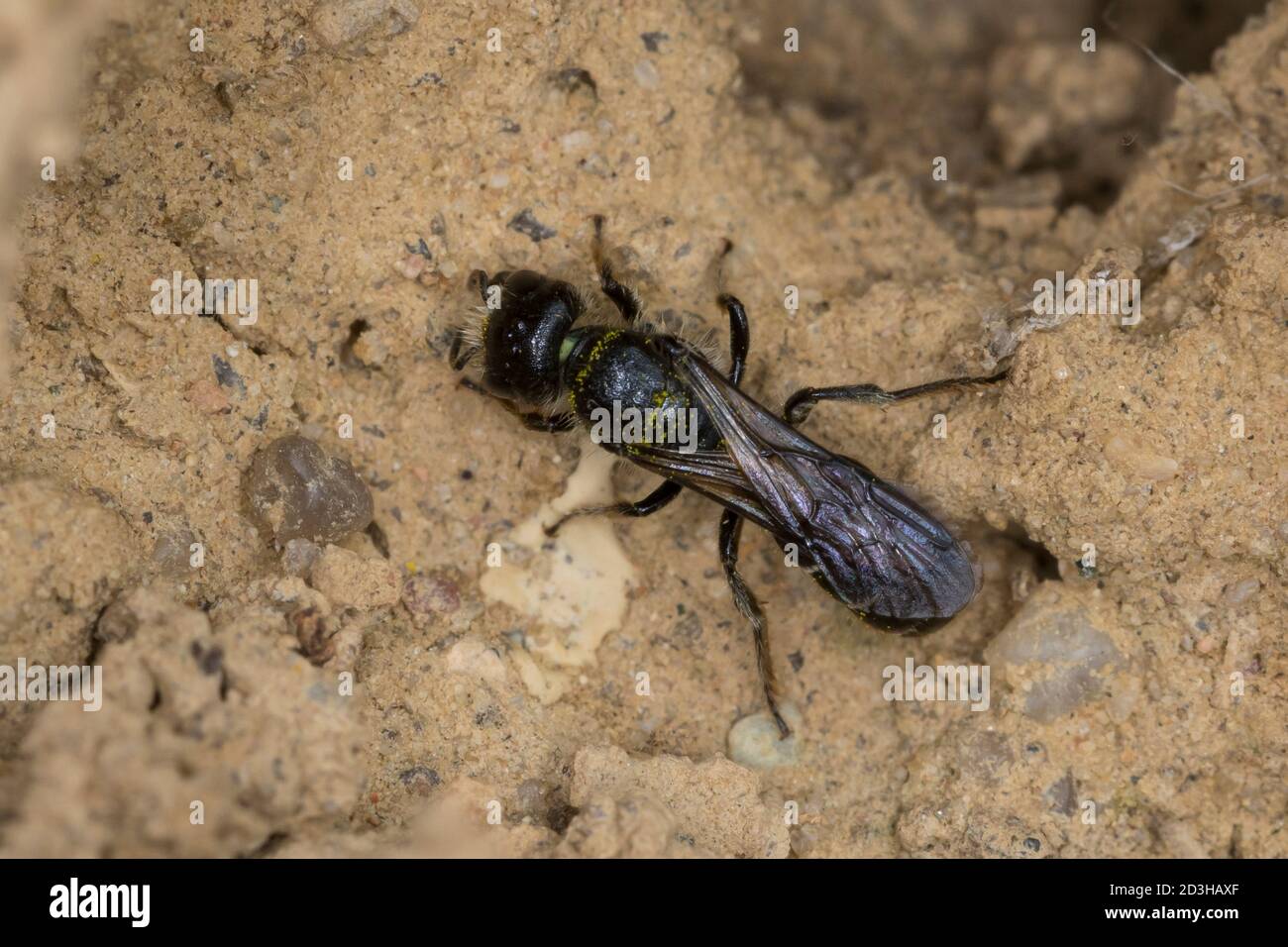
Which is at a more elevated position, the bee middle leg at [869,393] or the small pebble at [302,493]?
the bee middle leg at [869,393]

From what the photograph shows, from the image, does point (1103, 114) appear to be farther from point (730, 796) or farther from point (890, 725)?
point (730, 796)

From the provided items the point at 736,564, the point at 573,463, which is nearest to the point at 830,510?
the point at 736,564

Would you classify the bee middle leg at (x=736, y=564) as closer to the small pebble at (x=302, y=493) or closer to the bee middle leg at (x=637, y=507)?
the bee middle leg at (x=637, y=507)

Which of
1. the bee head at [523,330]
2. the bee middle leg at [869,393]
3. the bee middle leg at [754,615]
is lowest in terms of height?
the bee middle leg at [754,615]

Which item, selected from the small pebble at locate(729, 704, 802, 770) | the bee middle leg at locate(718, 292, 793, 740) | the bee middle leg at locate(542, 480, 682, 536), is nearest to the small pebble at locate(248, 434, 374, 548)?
the bee middle leg at locate(542, 480, 682, 536)

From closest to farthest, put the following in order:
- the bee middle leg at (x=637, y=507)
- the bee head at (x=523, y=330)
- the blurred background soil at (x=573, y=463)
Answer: the blurred background soil at (x=573, y=463) < the bee head at (x=523, y=330) < the bee middle leg at (x=637, y=507)

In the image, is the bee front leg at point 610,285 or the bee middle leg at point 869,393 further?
the bee front leg at point 610,285

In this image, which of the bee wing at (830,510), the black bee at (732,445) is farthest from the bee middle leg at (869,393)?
the bee wing at (830,510)
